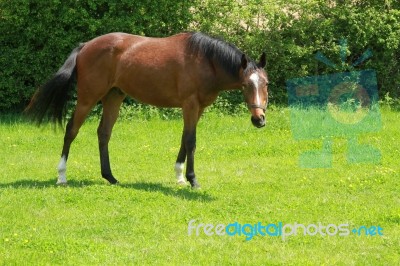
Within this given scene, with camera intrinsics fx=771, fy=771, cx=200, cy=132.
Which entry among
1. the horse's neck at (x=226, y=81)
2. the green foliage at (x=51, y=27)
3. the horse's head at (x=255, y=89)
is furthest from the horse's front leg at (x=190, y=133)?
the green foliage at (x=51, y=27)

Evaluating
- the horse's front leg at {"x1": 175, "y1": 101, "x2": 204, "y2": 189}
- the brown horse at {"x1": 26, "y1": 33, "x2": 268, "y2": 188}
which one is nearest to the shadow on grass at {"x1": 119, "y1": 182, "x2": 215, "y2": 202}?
the horse's front leg at {"x1": 175, "y1": 101, "x2": 204, "y2": 189}

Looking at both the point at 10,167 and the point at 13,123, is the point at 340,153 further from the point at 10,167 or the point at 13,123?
the point at 13,123

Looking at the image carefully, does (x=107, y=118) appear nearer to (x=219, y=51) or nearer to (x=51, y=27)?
(x=219, y=51)

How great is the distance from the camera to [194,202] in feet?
29.7

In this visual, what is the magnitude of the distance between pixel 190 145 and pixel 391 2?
→ 9.20 meters

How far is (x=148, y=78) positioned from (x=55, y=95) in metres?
1.35

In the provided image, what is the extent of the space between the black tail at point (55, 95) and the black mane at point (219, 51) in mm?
1700

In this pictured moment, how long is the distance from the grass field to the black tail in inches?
34.8

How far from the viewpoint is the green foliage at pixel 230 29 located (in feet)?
52.0

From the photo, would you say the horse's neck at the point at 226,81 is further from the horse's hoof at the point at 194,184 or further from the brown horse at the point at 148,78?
the horse's hoof at the point at 194,184

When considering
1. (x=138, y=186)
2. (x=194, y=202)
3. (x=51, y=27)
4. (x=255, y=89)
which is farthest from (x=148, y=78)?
(x=51, y=27)

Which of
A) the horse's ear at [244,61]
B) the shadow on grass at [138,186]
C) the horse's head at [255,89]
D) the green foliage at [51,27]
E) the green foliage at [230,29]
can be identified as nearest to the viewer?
the horse's head at [255,89]

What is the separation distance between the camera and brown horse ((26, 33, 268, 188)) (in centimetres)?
978

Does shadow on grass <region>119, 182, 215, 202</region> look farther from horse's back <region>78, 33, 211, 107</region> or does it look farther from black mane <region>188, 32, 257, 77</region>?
black mane <region>188, 32, 257, 77</region>
